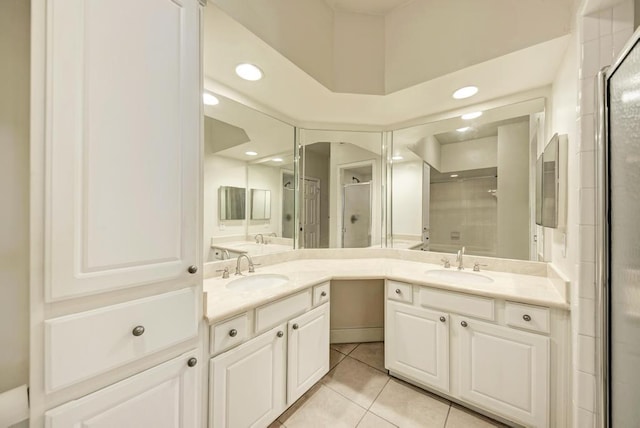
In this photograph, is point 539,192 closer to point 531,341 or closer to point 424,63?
point 531,341

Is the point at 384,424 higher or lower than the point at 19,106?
lower

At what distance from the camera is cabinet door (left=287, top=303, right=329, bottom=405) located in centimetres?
144

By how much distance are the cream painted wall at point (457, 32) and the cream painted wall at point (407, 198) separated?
2.85 ft

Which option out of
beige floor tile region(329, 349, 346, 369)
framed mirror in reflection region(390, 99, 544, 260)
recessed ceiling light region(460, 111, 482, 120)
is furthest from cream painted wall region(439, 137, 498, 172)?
beige floor tile region(329, 349, 346, 369)

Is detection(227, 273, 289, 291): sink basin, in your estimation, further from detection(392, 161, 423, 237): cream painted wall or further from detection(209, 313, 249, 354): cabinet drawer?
detection(392, 161, 423, 237): cream painted wall

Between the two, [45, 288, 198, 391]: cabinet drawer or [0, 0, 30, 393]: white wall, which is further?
[0, 0, 30, 393]: white wall

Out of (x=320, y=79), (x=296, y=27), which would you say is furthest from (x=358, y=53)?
(x=296, y=27)

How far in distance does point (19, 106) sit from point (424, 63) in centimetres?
199

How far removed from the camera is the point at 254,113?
1.92m

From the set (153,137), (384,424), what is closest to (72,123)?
(153,137)

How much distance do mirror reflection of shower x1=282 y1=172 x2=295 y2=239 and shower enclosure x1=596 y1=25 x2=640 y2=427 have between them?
1.94 metres

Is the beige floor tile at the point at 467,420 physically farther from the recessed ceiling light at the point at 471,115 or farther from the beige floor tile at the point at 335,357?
the recessed ceiling light at the point at 471,115

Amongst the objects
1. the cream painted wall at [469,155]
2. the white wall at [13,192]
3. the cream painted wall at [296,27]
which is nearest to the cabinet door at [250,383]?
the white wall at [13,192]

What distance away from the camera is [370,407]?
5.18ft
